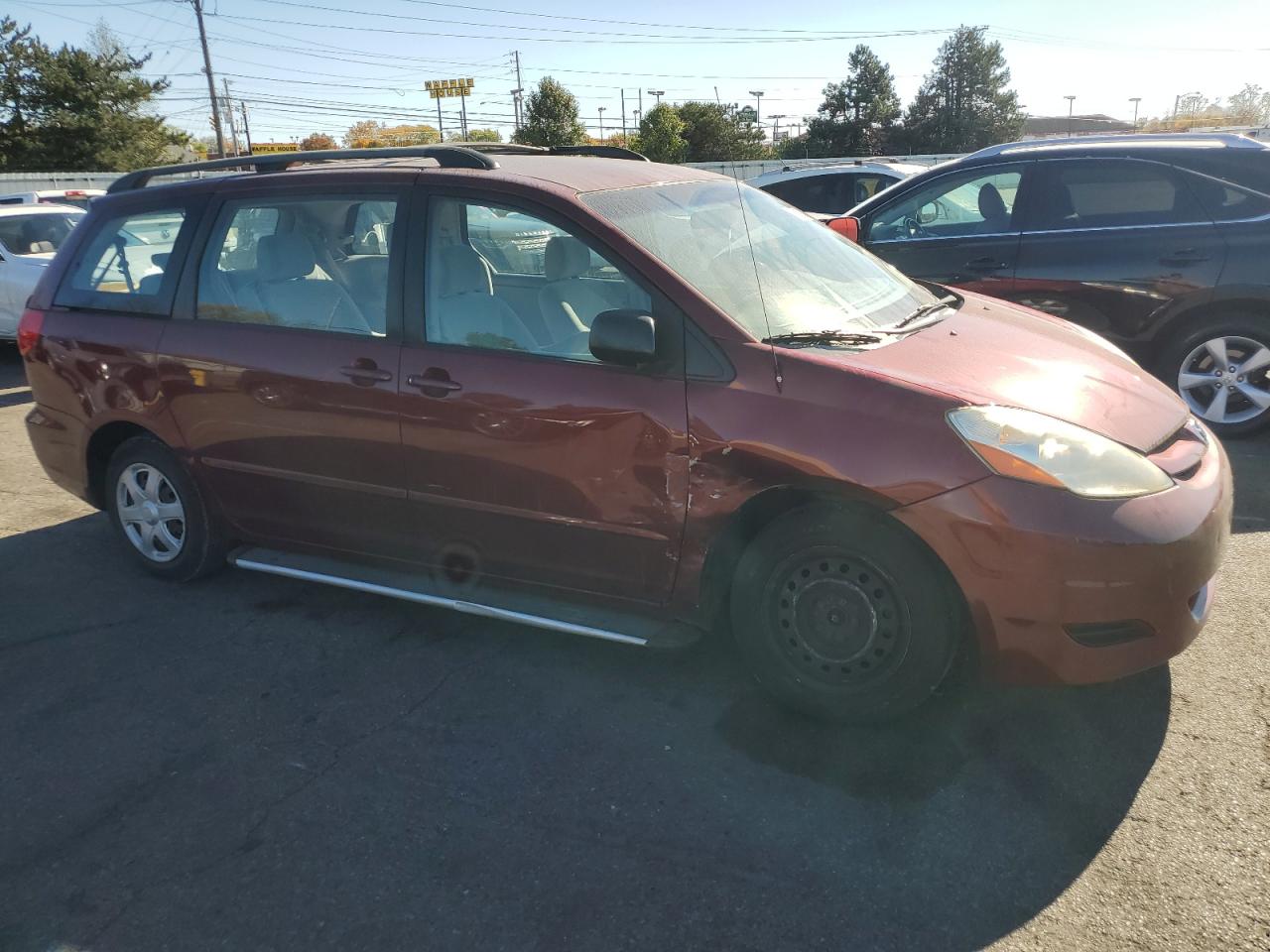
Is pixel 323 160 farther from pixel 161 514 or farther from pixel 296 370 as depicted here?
pixel 161 514

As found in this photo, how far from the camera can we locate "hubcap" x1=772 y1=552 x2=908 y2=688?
3033mm

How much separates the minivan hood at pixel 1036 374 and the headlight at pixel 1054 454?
0.06m

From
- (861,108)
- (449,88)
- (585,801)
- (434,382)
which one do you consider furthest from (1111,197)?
(449,88)

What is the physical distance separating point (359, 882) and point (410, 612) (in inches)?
66.8

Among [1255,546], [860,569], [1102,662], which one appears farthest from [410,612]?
[1255,546]

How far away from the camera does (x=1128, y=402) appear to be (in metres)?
3.31

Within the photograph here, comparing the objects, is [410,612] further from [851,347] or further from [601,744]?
[851,347]

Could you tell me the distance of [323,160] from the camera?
4.12m

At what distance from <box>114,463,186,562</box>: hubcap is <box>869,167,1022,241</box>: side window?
4945 millimetres

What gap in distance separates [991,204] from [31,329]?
18.5 ft

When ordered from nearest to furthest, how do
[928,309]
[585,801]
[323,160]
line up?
1. [585,801]
2. [928,309]
3. [323,160]

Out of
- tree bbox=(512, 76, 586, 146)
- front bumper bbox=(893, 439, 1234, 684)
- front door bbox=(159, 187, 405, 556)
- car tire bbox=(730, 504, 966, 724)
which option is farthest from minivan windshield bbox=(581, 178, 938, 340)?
tree bbox=(512, 76, 586, 146)

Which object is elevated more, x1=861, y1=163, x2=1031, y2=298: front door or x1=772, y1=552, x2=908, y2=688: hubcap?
x1=861, y1=163, x2=1031, y2=298: front door

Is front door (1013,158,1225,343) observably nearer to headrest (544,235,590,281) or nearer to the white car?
headrest (544,235,590,281)
